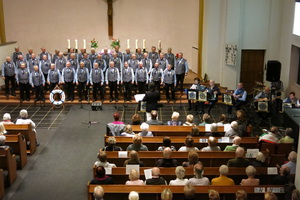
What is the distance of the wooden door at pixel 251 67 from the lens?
1641cm

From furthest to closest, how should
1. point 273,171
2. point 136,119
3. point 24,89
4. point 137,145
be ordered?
point 24,89
point 136,119
point 137,145
point 273,171

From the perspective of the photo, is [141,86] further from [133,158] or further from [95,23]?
[133,158]

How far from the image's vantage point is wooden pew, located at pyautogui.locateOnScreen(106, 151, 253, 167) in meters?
8.12

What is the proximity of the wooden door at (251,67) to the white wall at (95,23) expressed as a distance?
9.33ft

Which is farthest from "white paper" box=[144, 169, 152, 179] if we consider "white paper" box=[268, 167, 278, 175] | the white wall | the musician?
the white wall

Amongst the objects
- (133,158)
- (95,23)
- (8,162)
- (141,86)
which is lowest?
(8,162)

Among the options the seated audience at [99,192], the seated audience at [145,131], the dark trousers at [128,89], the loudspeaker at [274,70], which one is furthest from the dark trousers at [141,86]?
the seated audience at [99,192]

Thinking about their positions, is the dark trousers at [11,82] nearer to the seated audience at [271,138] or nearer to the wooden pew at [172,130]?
the wooden pew at [172,130]

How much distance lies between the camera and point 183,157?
8164 millimetres

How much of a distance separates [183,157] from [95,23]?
1226 centimetres

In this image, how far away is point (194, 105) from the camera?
14.7m

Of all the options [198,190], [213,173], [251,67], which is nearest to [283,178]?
[213,173]

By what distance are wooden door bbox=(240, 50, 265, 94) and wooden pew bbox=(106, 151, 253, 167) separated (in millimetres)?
8862

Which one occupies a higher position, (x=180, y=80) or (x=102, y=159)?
(x=180, y=80)
